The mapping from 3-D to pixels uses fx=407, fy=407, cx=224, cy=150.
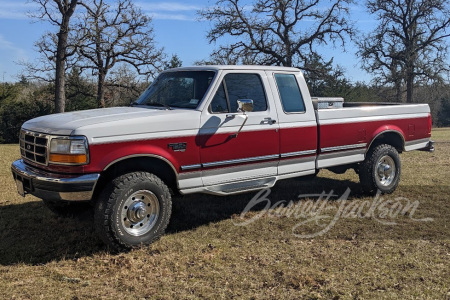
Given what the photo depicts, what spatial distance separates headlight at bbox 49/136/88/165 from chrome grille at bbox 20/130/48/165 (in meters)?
0.22

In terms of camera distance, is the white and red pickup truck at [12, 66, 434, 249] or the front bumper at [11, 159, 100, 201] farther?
the white and red pickup truck at [12, 66, 434, 249]

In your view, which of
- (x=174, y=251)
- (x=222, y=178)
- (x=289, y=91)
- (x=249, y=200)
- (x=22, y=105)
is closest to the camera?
(x=174, y=251)

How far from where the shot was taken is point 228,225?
17.8ft

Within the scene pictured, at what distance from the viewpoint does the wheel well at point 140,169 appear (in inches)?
179

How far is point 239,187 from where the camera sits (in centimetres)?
523

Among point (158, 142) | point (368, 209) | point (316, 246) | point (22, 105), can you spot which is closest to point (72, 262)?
point (158, 142)

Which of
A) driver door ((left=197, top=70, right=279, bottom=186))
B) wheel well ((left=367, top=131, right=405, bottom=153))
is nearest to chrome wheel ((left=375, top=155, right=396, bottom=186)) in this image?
wheel well ((left=367, top=131, right=405, bottom=153))

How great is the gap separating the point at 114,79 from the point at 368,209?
79.9ft

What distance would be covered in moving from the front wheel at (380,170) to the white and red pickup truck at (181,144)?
0.27 meters

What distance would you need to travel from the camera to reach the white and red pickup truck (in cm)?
421

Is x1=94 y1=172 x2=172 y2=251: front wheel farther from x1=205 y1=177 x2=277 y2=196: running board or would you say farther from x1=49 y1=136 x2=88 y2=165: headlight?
x1=205 y1=177 x2=277 y2=196: running board

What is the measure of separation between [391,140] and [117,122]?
511cm

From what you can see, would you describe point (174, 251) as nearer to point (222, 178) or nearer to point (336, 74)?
point (222, 178)

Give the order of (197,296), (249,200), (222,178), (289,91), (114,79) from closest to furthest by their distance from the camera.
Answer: (197,296) → (222,178) → (289,91) → (249,200) → (114,79)
